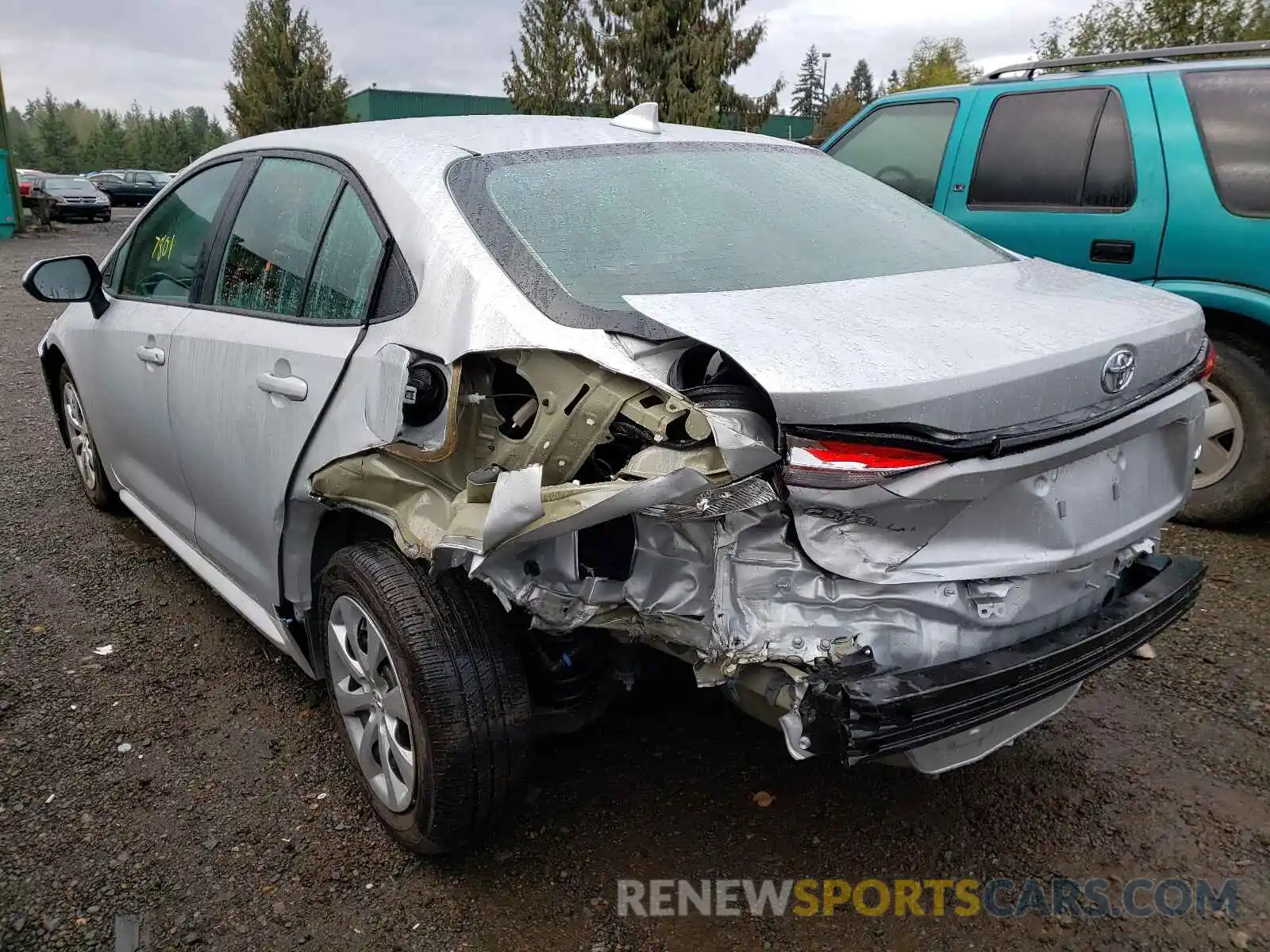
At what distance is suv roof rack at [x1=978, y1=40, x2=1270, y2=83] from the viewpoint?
161 inches

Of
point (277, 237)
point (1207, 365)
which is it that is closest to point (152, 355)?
point (277, 237)

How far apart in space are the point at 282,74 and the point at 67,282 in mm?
28895

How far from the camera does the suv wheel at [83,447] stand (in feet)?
14.0

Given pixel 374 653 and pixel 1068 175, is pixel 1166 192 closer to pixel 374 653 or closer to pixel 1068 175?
pixel 1068 175

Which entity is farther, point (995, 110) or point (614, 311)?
point (995, 110)

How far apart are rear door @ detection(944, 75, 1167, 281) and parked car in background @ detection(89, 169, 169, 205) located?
123ft

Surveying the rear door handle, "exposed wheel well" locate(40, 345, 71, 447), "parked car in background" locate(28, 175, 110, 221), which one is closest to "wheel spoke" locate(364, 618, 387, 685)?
"exposed wheel well" locate(40, 345, 71, 447)

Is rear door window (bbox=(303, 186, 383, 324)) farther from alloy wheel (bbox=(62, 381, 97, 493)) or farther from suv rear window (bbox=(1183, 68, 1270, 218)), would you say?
suv rear window (bbox=(1183, 68, 1270, 218))

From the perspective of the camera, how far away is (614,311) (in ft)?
6.47

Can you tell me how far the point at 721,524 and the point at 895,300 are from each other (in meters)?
0.71

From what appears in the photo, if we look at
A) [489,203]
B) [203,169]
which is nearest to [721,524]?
[489,203]

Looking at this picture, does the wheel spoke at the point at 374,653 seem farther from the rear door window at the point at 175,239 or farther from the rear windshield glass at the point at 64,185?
the rear windshield glass at the point at 64,185

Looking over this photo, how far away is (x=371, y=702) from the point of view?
2332 millimetres

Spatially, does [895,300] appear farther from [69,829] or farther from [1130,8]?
[1130,8]
